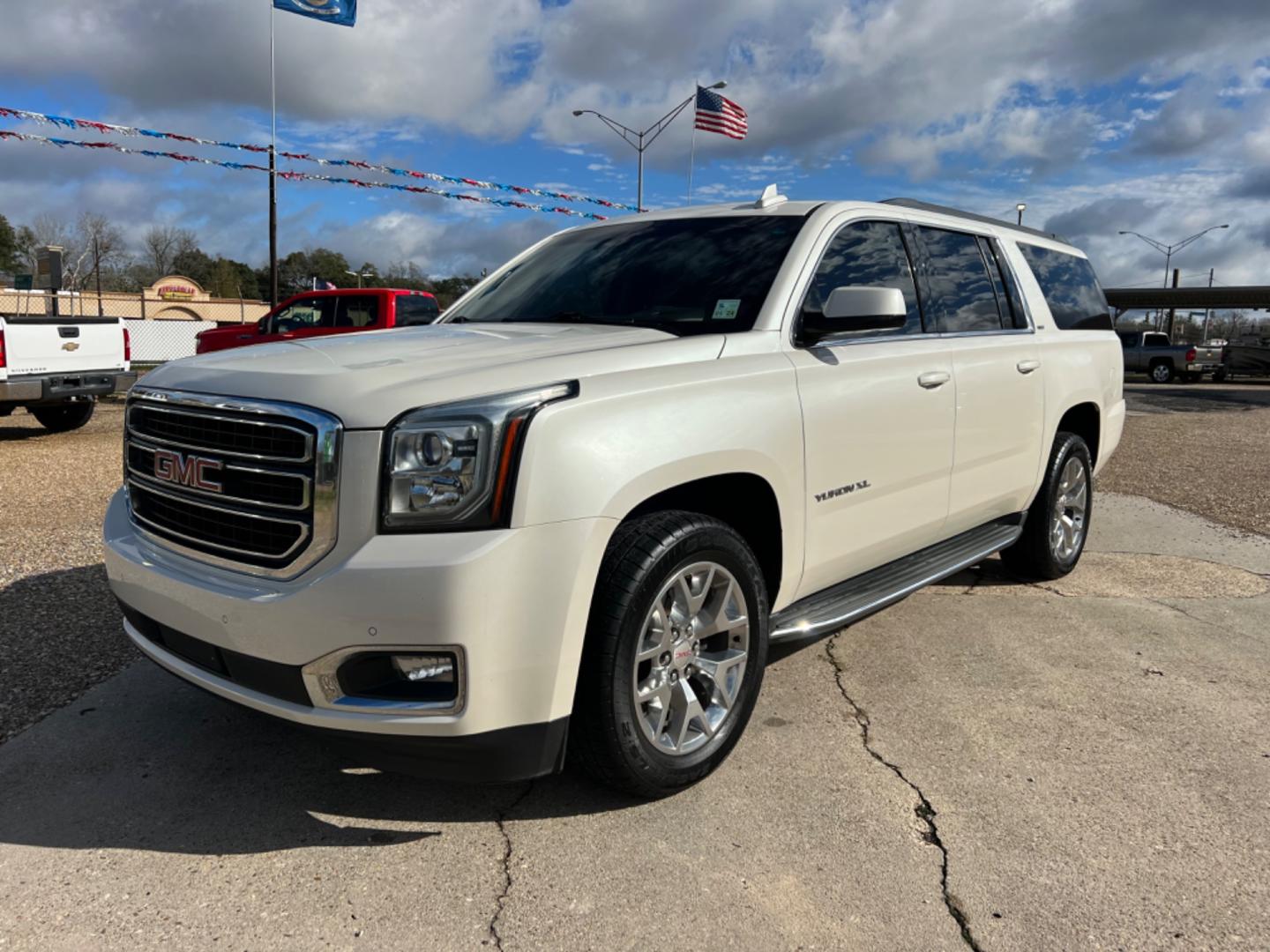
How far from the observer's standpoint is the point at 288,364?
2.77 meters

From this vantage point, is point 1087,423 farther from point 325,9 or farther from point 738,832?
point 325,9

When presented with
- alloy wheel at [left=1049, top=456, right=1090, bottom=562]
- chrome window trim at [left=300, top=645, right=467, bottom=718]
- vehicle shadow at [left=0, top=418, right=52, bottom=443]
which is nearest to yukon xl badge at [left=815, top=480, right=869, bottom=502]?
chrome window trim at [left=300, top=645, right=467, bottom=718]

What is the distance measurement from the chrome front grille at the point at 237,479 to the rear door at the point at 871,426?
1651 millimetres

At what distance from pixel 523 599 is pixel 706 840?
0.98 metres

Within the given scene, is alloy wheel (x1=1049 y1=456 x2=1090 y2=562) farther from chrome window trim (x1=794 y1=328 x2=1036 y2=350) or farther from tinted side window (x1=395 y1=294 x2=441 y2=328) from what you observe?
tinted side window (x1=395 y1=294 x2=441 y2=328)

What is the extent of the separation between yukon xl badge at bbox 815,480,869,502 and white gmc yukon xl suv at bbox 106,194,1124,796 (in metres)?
0.01

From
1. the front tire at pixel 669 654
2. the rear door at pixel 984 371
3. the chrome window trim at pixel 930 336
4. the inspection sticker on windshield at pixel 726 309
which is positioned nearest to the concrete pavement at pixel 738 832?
the front tire at pixel 669 654

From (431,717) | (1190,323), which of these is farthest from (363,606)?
(1190,323)

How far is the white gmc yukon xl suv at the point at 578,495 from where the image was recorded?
2.37m

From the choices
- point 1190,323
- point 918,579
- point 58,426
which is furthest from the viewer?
point 1190,323

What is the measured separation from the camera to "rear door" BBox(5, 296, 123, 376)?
9.99 meters

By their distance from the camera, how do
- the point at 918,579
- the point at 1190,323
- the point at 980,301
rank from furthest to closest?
the point at 1190,323 < the point at 980,301 < the point at 918,579

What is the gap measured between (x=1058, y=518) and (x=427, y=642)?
13.9ft

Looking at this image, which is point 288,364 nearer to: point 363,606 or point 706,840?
point 363,606
